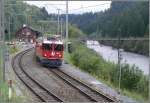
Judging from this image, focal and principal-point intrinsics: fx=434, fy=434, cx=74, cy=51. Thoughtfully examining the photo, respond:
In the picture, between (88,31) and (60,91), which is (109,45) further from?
(60,91)

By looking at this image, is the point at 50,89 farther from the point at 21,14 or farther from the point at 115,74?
the point at 115,74

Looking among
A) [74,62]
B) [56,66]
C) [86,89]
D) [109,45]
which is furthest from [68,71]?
[109,45]

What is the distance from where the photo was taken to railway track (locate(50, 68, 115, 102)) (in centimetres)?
1533

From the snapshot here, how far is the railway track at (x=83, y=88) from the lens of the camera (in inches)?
604

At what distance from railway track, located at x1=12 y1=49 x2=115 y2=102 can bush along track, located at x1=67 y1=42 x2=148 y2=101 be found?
1488 mm

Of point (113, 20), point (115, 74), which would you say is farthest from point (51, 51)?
point (113, 20)

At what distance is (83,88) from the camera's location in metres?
18.2

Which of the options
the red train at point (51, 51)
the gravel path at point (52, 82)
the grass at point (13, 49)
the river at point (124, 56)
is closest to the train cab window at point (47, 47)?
the red train at point (51, 51)

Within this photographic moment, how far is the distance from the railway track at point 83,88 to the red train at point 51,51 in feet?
5.60

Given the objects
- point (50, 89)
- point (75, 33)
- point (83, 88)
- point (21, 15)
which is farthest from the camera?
point (75, 33)

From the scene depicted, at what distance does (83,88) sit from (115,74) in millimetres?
5964

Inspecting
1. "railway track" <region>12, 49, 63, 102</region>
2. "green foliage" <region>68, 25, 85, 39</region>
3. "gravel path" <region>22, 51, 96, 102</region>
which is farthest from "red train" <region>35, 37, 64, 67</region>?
"green foliage" <region>68, 25, 85, 39</region>

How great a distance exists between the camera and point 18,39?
58.7 ft

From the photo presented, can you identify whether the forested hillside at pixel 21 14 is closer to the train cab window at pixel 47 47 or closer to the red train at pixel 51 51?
the red train at pixel 51 51
